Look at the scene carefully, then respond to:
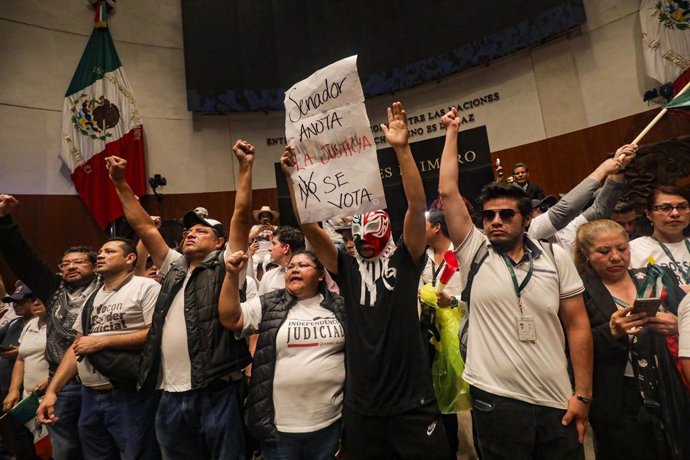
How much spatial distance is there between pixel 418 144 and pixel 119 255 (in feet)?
15.9

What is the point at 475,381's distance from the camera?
189 cm

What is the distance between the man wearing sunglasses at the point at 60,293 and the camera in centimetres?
278

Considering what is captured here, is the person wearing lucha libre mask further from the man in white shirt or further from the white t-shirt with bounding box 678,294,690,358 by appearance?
Result: the man in white shirt

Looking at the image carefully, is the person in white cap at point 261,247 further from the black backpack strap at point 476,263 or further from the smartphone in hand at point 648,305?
the smartphone in hand at point 648,305

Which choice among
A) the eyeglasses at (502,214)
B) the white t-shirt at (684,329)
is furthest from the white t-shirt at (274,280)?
the white t-shirt at (684,329)

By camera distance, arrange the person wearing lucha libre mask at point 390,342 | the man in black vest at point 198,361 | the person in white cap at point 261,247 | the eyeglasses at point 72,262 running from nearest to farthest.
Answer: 1. the person wearing lucha libre mask at point 390,342
2. the man in black vest at point 198,361
3. the eyeglasses at point 72,262
4. the person in white cap at point 261,247

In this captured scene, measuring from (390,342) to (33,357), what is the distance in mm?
3277

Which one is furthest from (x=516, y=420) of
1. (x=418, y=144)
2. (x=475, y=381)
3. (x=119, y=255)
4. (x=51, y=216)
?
(x=51, y=216)

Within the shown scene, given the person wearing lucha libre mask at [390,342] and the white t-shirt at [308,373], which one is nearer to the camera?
the person wearing lucha libre mask at [390,342]

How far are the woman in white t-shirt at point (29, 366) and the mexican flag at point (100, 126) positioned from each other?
4.28m

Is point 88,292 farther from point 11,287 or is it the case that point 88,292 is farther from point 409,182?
point 11,287

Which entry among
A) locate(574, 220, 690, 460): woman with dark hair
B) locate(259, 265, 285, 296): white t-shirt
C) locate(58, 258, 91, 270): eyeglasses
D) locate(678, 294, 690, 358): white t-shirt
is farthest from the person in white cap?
locate(678, 294, 690, 358): white t-shirt

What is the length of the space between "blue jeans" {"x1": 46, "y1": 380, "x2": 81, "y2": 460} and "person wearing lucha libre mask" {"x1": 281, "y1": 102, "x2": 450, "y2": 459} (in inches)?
81.9

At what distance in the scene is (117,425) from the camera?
8.21 feet
